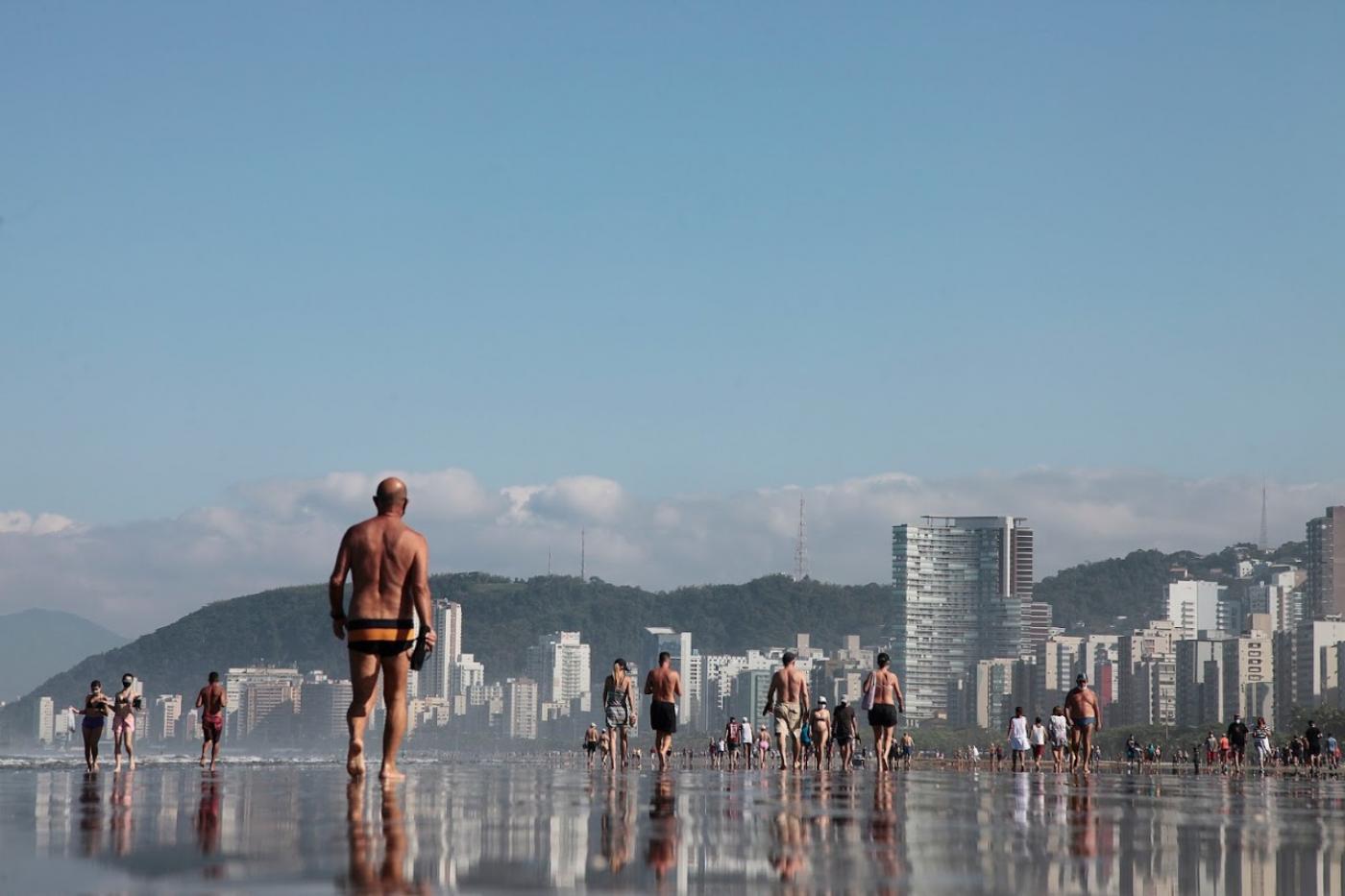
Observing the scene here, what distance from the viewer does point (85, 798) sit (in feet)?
47.2

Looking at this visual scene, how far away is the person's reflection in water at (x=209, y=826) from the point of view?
25.2 feet

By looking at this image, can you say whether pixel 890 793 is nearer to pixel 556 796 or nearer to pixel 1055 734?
pixel 556 796

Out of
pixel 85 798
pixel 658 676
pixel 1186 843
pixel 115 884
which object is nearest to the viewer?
pixel 115 884

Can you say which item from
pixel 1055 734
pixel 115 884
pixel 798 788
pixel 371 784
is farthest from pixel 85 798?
pixel 1055 734

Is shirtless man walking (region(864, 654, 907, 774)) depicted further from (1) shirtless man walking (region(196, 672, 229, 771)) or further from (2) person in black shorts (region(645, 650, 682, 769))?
(1) shirtless man walking (region(196, 672, 229, 771))

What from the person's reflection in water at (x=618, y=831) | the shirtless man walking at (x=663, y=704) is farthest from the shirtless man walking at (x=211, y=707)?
the person's reflection in water at (x=618, y=831)

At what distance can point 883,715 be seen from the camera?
28.6m

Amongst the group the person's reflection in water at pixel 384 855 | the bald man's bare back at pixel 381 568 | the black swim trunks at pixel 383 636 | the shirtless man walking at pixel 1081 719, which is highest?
the bald man's bare back at pixel 381 568

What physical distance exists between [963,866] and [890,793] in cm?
840

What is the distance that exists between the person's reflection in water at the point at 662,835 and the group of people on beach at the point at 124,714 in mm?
15478

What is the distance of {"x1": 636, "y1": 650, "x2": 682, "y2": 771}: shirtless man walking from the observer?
27.4 metres

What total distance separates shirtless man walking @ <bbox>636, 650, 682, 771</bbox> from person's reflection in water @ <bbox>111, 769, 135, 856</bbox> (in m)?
11.8

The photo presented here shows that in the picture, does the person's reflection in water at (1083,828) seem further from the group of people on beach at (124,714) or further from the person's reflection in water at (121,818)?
the group of people on beach at (124,714)

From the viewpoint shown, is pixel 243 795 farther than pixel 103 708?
No
